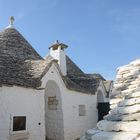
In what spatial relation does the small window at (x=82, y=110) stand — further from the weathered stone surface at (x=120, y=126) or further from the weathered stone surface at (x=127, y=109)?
the weathered stone surface at (x=120, y=126)

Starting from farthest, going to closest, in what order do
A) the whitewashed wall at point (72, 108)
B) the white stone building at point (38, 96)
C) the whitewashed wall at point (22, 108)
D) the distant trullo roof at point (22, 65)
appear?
the whitewashed wall at point (72, 108), the distant trullo roof at point (22, 65), the white stone building at point (38, 96), the whitewashed wall at point (22, 108)

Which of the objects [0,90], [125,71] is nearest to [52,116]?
[0,90]

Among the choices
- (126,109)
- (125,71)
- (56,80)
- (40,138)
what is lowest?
(40,138)

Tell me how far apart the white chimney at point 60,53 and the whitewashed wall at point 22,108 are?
5235mm

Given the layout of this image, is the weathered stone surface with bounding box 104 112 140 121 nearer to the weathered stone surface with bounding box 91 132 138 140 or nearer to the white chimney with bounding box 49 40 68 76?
the weathered stone surface with bounding box 91 132 138 140

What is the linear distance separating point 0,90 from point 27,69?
3008mm

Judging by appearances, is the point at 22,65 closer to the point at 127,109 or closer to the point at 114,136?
the point at 127,109

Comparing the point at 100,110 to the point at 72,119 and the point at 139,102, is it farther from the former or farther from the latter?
the point at 139,102

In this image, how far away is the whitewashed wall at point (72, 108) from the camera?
12863mm

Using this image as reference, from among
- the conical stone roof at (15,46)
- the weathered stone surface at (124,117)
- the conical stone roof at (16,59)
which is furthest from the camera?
the conical stone roof at (15,46)

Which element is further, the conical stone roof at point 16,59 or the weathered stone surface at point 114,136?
the conical stone roof at point 16,59

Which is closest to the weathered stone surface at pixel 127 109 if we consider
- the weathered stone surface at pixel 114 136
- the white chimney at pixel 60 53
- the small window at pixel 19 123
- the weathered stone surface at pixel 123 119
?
the weathered stone surface at pixel 123 119

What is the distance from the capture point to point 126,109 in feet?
9.47

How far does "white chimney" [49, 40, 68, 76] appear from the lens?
16391mm
